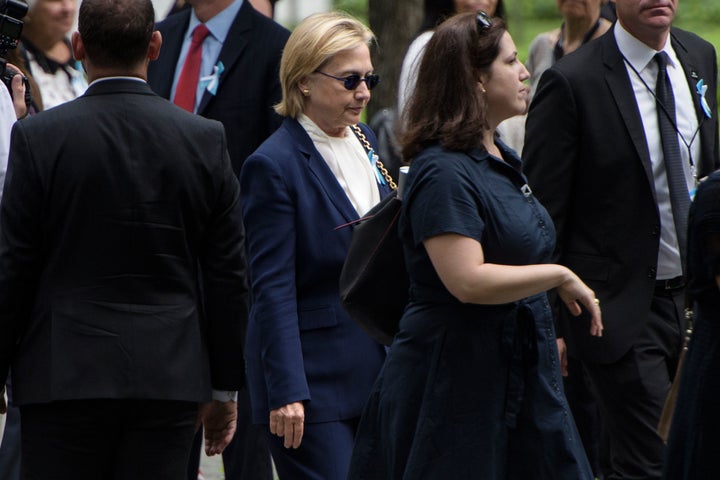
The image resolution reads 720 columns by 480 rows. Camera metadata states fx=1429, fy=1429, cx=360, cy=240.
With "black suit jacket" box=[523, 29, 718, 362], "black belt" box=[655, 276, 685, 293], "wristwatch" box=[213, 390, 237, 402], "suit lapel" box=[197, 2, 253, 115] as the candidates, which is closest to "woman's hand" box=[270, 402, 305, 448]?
"wristwatch" box=[213, 390, 237, 402]

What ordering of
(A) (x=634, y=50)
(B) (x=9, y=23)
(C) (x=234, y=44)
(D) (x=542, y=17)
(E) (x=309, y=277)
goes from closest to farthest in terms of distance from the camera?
(E) (x=309, y=277) → (B) (x=9, y=23) → (A) (x=634, y=50) → (C) (x=234, y=44) → (D) (x=542, y=17)

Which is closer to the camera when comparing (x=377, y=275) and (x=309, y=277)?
(x=377, y=275)

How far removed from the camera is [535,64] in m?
8.16

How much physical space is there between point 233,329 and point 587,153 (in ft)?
6.14

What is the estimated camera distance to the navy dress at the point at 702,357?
4000 millimetres

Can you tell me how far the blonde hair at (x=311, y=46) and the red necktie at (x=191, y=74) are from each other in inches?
51.6

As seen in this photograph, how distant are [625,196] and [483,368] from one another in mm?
1668

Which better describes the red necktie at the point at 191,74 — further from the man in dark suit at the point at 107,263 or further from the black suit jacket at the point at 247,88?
the man in dark suit at the point at 107,263

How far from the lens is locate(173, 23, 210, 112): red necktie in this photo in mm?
6281

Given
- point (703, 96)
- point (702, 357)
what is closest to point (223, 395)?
point (702, 357)

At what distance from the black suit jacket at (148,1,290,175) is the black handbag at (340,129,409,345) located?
6.06 ft

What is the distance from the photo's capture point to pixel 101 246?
4.06 m

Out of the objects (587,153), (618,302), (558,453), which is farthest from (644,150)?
(558,453)

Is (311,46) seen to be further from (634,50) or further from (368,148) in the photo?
(634,50)
